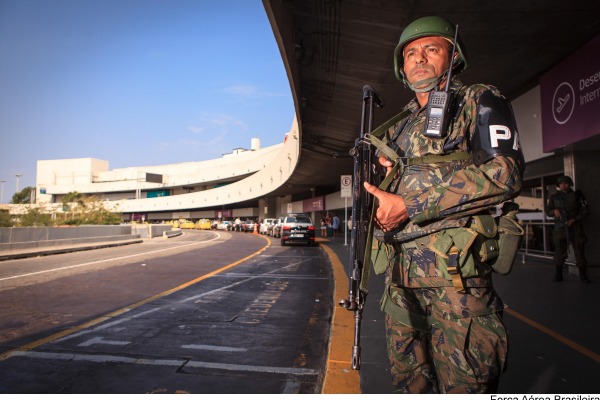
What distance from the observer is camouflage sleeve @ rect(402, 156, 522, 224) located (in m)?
1.46

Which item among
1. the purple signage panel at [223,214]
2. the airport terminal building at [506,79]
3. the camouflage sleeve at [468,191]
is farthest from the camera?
the purple signage panel at [223,214]

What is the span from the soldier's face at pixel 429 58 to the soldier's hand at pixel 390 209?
24.2 inches

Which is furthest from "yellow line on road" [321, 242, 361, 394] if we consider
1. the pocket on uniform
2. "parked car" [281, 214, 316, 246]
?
"parked car" [281, 214, 316, 246]

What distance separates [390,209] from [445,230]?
0.80ft

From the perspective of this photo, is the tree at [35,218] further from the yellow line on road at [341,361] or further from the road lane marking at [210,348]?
the yellow line on road at [341,361]

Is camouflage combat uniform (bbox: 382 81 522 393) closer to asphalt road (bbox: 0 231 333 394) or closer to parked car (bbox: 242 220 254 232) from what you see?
asphalt road (bbox: 0 231 333 394)

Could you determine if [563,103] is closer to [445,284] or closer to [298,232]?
[445,284]

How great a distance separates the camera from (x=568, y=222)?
6.68 meters

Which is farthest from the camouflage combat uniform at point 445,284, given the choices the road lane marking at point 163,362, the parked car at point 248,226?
the parked car at point 248,226

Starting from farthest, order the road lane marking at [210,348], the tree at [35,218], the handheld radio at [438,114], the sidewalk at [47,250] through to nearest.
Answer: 1. the tree at [35,218]
2. the sidewalk at [47,250]
3. the road lane marking at [210,348]
4. the handheld radio at [438,114]

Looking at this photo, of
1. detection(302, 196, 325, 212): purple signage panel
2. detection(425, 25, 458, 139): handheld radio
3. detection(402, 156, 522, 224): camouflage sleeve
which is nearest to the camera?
detection(402, 156, 522, 224): camouflage sleeve

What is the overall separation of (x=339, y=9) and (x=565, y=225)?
560cm

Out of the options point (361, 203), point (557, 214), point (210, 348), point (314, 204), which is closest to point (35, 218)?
point (210, 348)

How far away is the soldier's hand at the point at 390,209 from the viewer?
5.44ft
